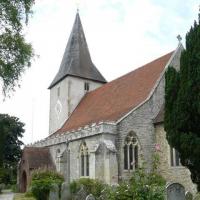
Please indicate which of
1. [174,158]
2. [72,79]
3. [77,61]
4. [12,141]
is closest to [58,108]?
[72,79]

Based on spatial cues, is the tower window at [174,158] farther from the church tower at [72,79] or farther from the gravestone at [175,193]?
the church tower at [72,79]

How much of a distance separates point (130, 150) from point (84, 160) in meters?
3.59

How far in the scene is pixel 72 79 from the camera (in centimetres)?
3466

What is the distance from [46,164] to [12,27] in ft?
54.8

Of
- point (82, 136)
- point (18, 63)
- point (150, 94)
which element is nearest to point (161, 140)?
point (150, 94)

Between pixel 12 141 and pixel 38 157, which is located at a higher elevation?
pixel 12 141

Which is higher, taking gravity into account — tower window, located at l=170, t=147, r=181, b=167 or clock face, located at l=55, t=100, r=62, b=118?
clock face, located at l=55, t=100, r=62, b=118

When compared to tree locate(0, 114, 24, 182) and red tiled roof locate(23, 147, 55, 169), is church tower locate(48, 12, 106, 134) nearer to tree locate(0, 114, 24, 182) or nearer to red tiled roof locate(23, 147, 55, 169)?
red tiled roof locate(23, 147, 55, 169)

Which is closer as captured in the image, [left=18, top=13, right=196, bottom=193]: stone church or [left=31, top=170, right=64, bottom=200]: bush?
[left=31, top=170, right=64, bottom=200]: bush

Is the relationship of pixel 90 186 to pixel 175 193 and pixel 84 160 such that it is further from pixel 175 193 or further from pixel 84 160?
pixel 175 193

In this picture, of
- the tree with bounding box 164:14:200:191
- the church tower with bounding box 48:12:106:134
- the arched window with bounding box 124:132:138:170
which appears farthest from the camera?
the church tower with bounding box 48:12:106:134

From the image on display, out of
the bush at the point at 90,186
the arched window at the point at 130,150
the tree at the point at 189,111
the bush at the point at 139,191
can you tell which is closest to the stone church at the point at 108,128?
the arched window at the point at 130,150

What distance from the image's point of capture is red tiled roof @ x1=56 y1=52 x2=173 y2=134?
2445 cm

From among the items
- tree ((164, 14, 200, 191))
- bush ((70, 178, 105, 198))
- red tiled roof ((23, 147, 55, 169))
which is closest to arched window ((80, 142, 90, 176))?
bush ((70, 178, 105, 198))
